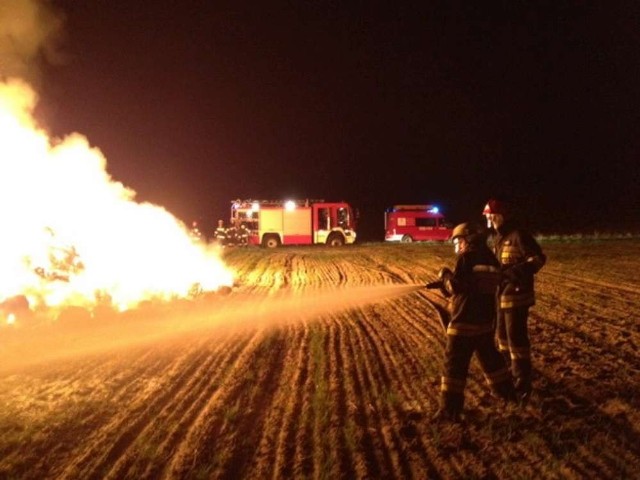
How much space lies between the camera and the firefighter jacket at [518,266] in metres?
5.56

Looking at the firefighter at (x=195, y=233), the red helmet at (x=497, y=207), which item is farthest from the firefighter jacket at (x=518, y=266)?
the firefighter at (x=195, y=233)

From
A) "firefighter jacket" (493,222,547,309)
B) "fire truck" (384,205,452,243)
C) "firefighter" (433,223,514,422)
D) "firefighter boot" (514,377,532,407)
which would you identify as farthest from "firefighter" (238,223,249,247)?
"firefighter" (433,223,514,422)

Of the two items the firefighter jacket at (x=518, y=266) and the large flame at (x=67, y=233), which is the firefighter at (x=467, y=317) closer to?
the firefighter jacket at (x=518, y=266)

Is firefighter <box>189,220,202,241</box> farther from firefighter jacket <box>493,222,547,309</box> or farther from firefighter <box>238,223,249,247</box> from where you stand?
firefighter jacket <box>493,222,547,309</box>

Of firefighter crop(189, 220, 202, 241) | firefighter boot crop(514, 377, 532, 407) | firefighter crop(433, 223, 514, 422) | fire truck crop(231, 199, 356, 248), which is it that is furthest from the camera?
fire truck crop(231, 199, 356, 248)

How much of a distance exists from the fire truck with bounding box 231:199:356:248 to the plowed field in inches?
903

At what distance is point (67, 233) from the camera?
505 inches

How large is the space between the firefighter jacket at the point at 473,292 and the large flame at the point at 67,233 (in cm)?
827

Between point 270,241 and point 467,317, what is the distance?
96.8 feet

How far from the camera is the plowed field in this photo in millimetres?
4406

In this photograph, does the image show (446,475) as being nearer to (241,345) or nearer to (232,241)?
(241,345)

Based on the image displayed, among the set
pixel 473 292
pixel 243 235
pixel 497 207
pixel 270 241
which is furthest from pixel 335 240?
pixel 473 292

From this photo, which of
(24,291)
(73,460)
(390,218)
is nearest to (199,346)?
(73,460)

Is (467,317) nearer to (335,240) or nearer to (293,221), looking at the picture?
(335,240)
